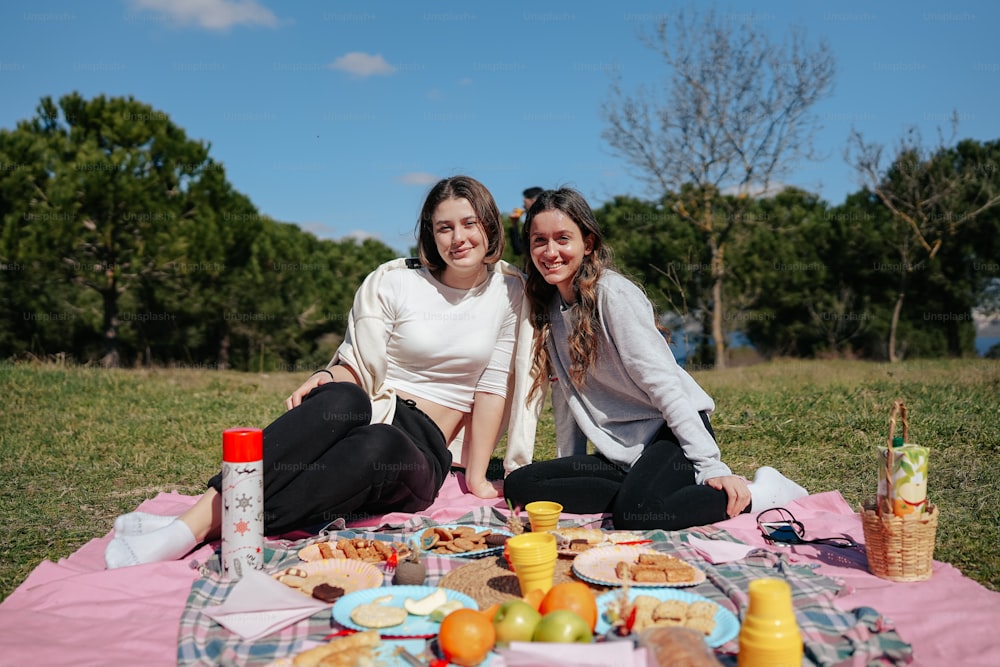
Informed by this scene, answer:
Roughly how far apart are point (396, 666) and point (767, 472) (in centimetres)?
220

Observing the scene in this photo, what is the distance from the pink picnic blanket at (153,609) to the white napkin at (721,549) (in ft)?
0.68

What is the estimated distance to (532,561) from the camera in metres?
2.13

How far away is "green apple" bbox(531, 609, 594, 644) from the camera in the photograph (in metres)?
1.69

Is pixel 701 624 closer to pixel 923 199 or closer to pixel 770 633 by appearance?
pixel 770 633

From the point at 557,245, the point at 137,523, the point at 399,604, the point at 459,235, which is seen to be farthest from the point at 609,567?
the point at 137,523

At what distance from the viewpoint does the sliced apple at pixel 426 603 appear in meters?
2.08

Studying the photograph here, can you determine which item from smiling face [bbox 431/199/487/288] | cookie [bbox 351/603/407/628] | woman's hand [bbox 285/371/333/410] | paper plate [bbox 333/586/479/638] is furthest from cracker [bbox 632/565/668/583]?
smiling face [bbox 431/199/487/288]

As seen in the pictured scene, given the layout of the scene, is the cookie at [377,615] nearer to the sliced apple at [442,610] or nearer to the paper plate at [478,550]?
the sliced apple at [442,610]

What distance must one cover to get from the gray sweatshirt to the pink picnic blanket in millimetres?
508

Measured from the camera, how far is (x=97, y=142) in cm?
1455

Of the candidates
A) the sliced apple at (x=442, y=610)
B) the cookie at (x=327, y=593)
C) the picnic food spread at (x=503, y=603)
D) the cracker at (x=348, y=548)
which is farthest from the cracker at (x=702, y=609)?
the cracker at (x=348, y=548)

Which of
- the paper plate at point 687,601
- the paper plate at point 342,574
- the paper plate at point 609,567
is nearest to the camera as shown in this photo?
the paper plate at point 687,601

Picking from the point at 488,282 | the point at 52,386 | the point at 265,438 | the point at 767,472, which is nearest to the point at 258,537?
the point at 265,438

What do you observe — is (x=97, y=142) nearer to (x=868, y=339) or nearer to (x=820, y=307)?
(x=820, y=307)
